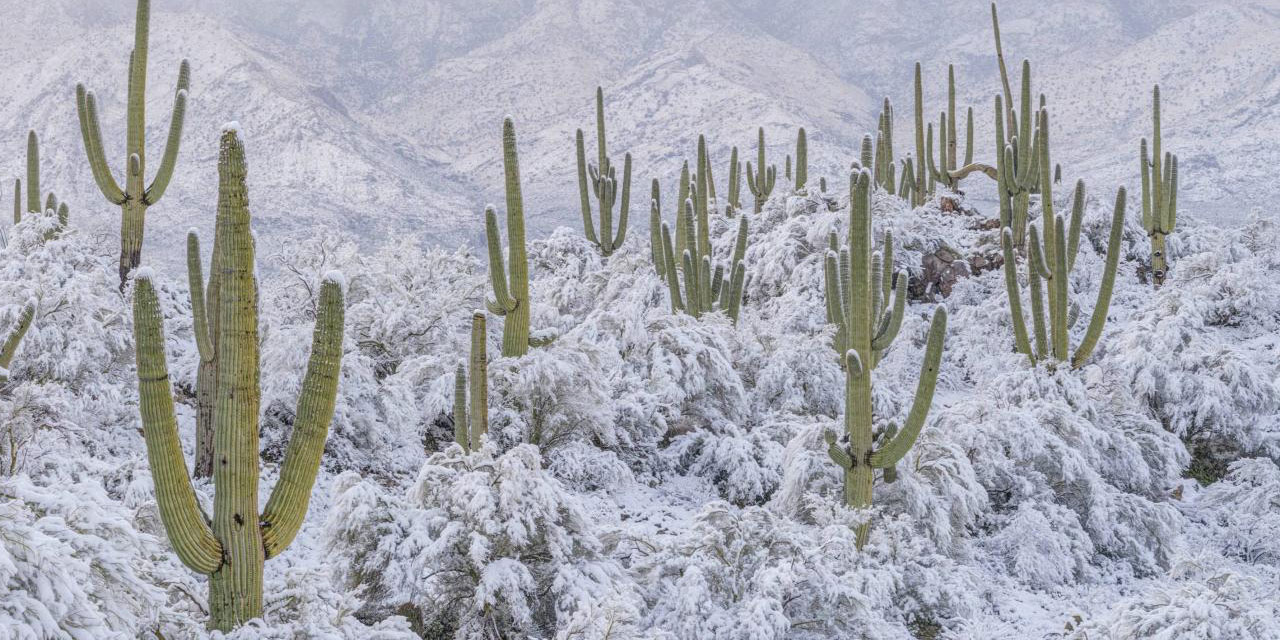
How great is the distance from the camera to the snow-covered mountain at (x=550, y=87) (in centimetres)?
4447

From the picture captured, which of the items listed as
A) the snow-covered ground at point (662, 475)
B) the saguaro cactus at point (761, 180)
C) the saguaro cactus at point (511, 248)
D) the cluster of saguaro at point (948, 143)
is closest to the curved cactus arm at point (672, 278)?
the snow-covered ground at point (662, 475)

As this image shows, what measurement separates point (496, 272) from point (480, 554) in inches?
129

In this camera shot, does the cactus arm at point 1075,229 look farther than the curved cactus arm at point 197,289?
Yes

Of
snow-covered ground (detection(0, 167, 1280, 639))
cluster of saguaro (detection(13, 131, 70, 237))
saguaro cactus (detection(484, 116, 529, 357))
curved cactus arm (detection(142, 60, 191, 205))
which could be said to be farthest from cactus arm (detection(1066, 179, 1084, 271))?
cluster of saguaro (detection(13, 131, 70, 237))

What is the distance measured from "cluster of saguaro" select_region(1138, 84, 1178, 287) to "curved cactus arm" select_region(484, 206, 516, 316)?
1259 cm

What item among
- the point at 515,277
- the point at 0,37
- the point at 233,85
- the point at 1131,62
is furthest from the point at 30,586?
the point at 0,37

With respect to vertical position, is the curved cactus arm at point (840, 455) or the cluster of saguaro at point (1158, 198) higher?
the cluster of saguaro at point (1158, 198)

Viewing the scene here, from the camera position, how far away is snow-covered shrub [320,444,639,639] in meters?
5.36

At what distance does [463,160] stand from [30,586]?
6163 cm

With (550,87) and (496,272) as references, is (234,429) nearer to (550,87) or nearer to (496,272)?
(496,272)

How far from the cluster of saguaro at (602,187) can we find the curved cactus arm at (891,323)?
7.10 meters

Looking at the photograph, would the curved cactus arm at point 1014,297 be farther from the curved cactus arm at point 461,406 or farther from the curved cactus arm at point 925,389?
the curved cactus arm at point 461,406

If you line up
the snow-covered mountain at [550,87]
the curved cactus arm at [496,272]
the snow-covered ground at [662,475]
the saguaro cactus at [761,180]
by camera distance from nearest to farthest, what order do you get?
the snow-covered ground at [662,475] → the curved cactus arm at [496,272] → the saguaro cactus at [761,180] → the snow-covered mountain at [550,87]

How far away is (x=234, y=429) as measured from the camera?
150 inches
